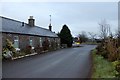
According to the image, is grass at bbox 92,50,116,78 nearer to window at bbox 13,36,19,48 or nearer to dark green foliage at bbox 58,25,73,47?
window at bbox 13,36,19,48

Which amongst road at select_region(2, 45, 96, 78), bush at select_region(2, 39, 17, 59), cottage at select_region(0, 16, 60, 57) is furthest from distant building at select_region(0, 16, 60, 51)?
road at select_region(2, 45, 96, 78)

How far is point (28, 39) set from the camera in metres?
36.4

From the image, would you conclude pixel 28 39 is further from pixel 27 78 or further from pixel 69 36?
pixel 69 36

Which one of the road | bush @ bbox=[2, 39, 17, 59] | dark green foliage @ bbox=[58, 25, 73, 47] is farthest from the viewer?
dark green foliage @ bbox=[58, 25, 73, 47]

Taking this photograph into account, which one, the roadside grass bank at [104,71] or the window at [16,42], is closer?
the roadside grass bank at [104,71]

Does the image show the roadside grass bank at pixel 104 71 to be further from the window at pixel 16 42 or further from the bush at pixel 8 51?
the window at pixel 16 42

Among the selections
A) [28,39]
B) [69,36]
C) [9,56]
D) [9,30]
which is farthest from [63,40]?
[9,56]

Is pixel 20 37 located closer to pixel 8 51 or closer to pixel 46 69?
pixel 8 51

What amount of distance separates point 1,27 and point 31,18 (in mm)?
19822

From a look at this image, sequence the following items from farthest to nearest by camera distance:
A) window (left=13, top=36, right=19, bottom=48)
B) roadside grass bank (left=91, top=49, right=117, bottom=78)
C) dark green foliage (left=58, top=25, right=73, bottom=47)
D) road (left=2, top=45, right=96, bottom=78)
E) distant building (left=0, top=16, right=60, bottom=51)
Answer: dark green foliage (left=58, top=25, right=73, bottom=47) < window (left=13, top=36, right=19, bottom=48) < distant building (left=0, top=16, right=60, bottom=51) < road (left=2, top=45, right=96, bottom=78) < roadside grass bank (left=91, top=49, right=117, bottom=78)

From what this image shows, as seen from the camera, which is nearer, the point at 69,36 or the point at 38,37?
the point at 38,37

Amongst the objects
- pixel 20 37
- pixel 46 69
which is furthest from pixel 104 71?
pixel 20 37

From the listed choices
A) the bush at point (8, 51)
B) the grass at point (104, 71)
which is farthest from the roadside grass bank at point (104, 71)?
the bush at point (8, 51)

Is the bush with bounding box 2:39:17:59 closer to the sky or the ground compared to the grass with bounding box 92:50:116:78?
closer to the sky
